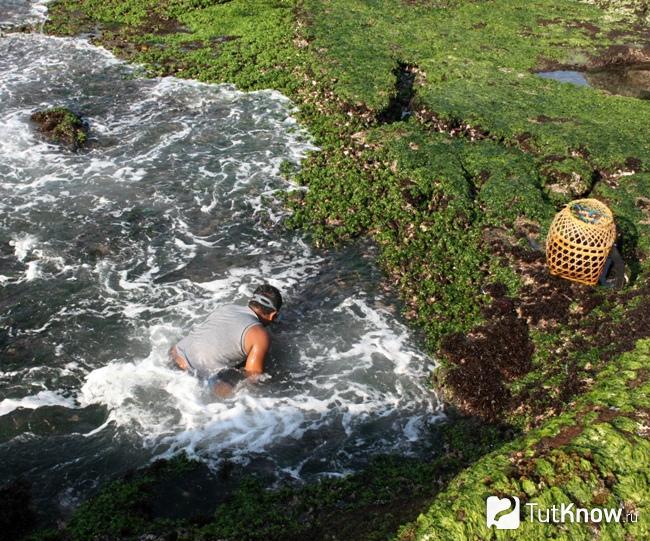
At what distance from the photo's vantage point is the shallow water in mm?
9023

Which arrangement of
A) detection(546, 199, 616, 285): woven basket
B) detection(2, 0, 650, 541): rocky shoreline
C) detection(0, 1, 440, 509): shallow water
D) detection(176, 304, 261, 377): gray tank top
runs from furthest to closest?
detection(546, 199, 616, 285): woven basket < detection(176, 304, 261, 377): gray tank top < detection(0, 1, 440, 509): shallow water < detection(2, 0, 650, 541): rocky shoreline

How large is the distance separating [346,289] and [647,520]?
7.30 meters

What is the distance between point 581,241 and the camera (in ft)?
35.5

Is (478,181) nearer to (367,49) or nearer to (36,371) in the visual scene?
(367,49)

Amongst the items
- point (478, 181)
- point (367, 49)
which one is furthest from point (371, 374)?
point (367, 49)

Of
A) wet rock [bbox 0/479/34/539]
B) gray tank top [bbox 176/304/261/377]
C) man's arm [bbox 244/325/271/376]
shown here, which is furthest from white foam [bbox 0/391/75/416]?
man's arm [bbox 244/325/271/376]

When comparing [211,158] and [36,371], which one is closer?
[36,371]

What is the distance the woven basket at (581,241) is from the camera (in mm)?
10852

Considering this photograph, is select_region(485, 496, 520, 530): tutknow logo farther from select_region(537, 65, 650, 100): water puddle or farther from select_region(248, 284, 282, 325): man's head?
select_region(537, 65, 650, 100): water puddle

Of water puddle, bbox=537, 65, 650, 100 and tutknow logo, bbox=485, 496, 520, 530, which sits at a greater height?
water puddle, bbox=537, 65, 650, 100

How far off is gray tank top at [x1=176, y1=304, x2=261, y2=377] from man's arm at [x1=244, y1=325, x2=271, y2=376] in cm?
8

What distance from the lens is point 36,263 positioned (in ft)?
41.2

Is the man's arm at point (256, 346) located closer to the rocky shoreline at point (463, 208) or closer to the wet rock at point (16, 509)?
the rocky shoreline at point (463, 208)

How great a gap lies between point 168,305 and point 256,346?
3186mm
